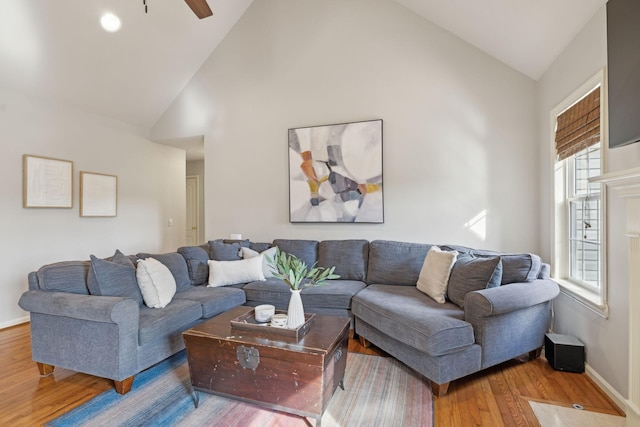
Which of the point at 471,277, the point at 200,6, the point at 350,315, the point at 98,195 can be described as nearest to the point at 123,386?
the point at 350,315

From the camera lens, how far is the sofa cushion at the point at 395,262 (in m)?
3.18

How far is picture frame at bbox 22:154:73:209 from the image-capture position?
3.45 metres

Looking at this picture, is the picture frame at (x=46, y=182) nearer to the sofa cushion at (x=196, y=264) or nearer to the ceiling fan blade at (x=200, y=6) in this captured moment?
the sofa cushion at (x=196, y=264)

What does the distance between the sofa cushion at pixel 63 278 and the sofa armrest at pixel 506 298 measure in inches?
107

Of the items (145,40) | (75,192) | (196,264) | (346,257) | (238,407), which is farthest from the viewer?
(75,192)

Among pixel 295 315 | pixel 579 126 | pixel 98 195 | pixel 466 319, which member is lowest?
pixel 466 319

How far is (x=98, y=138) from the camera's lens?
4211mm

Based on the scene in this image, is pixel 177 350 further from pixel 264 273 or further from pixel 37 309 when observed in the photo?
pixel 264 273

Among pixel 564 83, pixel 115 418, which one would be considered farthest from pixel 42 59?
pixel 564 83

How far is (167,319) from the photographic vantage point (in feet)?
7.53

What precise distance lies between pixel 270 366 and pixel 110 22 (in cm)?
378

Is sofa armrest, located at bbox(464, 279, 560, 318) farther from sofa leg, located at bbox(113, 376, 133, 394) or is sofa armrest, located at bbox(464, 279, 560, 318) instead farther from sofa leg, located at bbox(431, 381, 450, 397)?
sofa leg, located at bbox(113, 376, 133, 394)

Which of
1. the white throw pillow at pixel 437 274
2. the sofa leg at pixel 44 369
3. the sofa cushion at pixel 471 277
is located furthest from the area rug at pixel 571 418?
the sofa leg at pixel 44 369

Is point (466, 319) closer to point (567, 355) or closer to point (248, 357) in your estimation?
point (567, 355)
